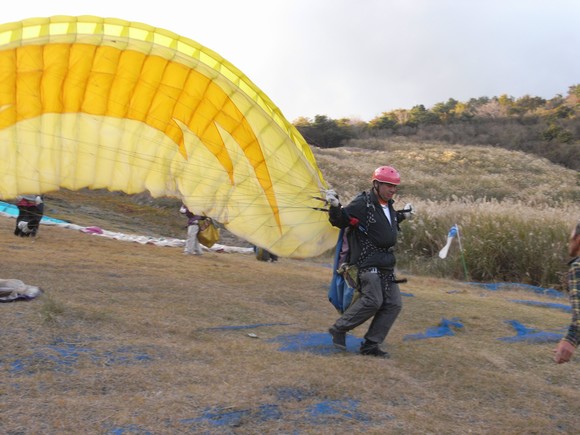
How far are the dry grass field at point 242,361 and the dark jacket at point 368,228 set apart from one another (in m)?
0.75

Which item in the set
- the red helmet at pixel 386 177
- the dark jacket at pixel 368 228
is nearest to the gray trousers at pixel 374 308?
the dark jacket at pixel 368 228

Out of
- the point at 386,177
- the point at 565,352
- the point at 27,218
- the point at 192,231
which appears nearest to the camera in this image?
the point at 565,352

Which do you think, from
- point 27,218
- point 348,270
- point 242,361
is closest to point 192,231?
point 27,218

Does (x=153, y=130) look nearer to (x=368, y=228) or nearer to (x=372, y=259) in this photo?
(x=368, y=228)

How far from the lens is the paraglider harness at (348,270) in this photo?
Result: 16.0 feet

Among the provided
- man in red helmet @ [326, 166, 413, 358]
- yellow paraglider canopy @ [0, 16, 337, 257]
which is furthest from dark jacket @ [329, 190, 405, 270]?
yellow paraglider canopy @ [0, 16, 337, 257]

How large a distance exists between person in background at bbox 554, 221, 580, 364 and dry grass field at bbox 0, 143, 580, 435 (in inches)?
18.0

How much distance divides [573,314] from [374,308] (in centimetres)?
156

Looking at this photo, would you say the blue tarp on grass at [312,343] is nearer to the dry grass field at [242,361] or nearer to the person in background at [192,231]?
the dry grass field at [242,361]

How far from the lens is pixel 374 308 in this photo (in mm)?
4762

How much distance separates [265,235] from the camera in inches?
246

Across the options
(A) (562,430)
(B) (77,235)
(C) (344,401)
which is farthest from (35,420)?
(B) (77,235)

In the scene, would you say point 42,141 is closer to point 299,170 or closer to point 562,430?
point 299,170

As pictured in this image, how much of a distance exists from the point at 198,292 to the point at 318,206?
1.68 meters
